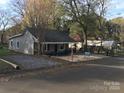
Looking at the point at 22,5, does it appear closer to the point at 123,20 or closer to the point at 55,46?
the point at 55,46

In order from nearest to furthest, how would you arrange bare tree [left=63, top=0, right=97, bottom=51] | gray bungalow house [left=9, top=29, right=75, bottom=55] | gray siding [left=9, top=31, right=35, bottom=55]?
gray bungalow house [left=9, top=29, right=75, bottom=55]
gray siding [left=9, top=31, right=35, bottom=55]
bare tree [left=63, top=0, right=97, bottom=51]

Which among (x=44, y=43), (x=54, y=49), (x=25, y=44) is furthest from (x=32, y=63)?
(x=54, y=49)

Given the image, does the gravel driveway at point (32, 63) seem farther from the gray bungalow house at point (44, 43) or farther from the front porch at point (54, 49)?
the front porch at point (54, 49)

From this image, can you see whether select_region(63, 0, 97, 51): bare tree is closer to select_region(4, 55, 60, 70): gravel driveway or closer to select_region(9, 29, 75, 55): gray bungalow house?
select_region(9, 29, 75, 55): gray bungalow house

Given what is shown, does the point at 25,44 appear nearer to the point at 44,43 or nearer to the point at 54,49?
the point at 44,43

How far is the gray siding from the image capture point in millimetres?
53500

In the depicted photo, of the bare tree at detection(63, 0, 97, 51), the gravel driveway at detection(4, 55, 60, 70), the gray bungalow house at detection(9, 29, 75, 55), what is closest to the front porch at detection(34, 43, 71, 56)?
the gray bungalow house at detection(9, 29, 75, 55)

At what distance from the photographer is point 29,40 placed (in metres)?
54.2

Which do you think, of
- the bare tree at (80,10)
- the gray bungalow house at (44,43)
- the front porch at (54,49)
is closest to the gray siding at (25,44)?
the gray bungalow house at (44,43)

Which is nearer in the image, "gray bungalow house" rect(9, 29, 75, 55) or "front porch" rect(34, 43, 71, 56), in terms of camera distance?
"front porch" rect(34, 43, 71, 56)

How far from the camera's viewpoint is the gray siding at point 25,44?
176 ft

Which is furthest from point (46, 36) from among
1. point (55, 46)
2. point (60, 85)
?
point (60, 85)

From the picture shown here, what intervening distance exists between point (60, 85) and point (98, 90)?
267cm

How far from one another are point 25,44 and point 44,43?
4.30 meters
